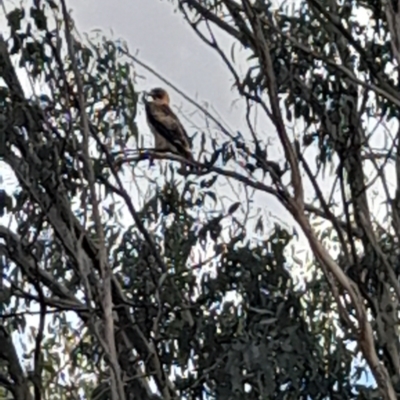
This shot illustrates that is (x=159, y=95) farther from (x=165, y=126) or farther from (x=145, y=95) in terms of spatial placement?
(x=165, y=126)

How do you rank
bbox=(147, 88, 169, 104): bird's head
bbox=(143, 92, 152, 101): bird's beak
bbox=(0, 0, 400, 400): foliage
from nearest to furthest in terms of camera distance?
1. bbox=(0, 0, 400, 400): foliage
2. bbox=(143, 92, 152, 101): bird's beak
3. bbox=(147, 88, 169, 104): bird's head

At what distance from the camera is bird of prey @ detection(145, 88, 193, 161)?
5.54 m

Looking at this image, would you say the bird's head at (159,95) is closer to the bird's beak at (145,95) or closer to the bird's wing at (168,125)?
the bird's wing at (168,125)

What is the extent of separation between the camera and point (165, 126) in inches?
238

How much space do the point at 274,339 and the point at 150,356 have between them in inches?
18.6

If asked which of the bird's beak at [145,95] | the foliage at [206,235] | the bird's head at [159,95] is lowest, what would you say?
the foliage at [206,235]

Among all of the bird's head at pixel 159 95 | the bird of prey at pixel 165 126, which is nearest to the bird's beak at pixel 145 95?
the bird of prey at pixel 165 126

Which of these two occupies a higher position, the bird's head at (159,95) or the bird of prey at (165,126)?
the bird's head at (159,95)

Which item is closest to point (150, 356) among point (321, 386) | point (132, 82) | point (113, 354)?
point (321, 386)

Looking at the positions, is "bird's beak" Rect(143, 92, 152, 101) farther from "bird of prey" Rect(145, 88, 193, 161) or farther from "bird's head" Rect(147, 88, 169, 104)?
"bird's head" Rect(147, 88, 169, 104)

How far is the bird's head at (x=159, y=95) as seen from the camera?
22.0ft

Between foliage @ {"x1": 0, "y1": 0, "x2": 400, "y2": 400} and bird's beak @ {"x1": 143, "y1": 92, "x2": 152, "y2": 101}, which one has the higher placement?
bird's beak @ {"x1": 143, "y1": 92, "x2": 152, "y2": 101}

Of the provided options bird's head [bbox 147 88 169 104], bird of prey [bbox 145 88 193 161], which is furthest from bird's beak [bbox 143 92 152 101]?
bird's head [bbox 147 88 169 104]

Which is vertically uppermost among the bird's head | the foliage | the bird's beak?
the bird's head
